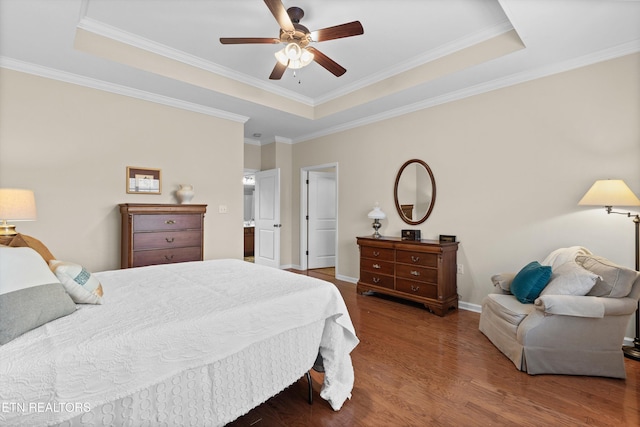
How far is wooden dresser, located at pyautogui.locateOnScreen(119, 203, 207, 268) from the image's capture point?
325cm

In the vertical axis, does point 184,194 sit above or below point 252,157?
below

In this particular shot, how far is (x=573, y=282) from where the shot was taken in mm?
2213

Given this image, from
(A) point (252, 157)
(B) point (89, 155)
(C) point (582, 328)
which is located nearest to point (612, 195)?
(C) point (582, 328)

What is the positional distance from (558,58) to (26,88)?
520cm

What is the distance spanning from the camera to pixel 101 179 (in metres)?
3.45

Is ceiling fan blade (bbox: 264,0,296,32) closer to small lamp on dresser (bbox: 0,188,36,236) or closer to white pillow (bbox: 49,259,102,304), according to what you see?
white pillow (bbox: 49,259,102,304)

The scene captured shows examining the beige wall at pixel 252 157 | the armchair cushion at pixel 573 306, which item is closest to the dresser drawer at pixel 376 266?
the armchair cushion at pixel 573 306

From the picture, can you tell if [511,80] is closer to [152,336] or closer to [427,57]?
[427,57]

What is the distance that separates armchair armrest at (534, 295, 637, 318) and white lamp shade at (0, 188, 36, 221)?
13.0ft

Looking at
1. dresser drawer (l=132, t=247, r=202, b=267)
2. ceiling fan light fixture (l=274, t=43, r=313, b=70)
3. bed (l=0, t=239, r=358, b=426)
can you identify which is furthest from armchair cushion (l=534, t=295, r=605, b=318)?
dresser drawer (l=132, t=247, r=202, b=267)

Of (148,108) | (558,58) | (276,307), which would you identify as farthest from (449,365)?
(148,108)

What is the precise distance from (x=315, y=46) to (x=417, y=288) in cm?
297

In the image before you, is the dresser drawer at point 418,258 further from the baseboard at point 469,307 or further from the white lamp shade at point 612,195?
the white lamp shade at point 612,195

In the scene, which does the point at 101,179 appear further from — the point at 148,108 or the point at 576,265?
the point at 576,265
